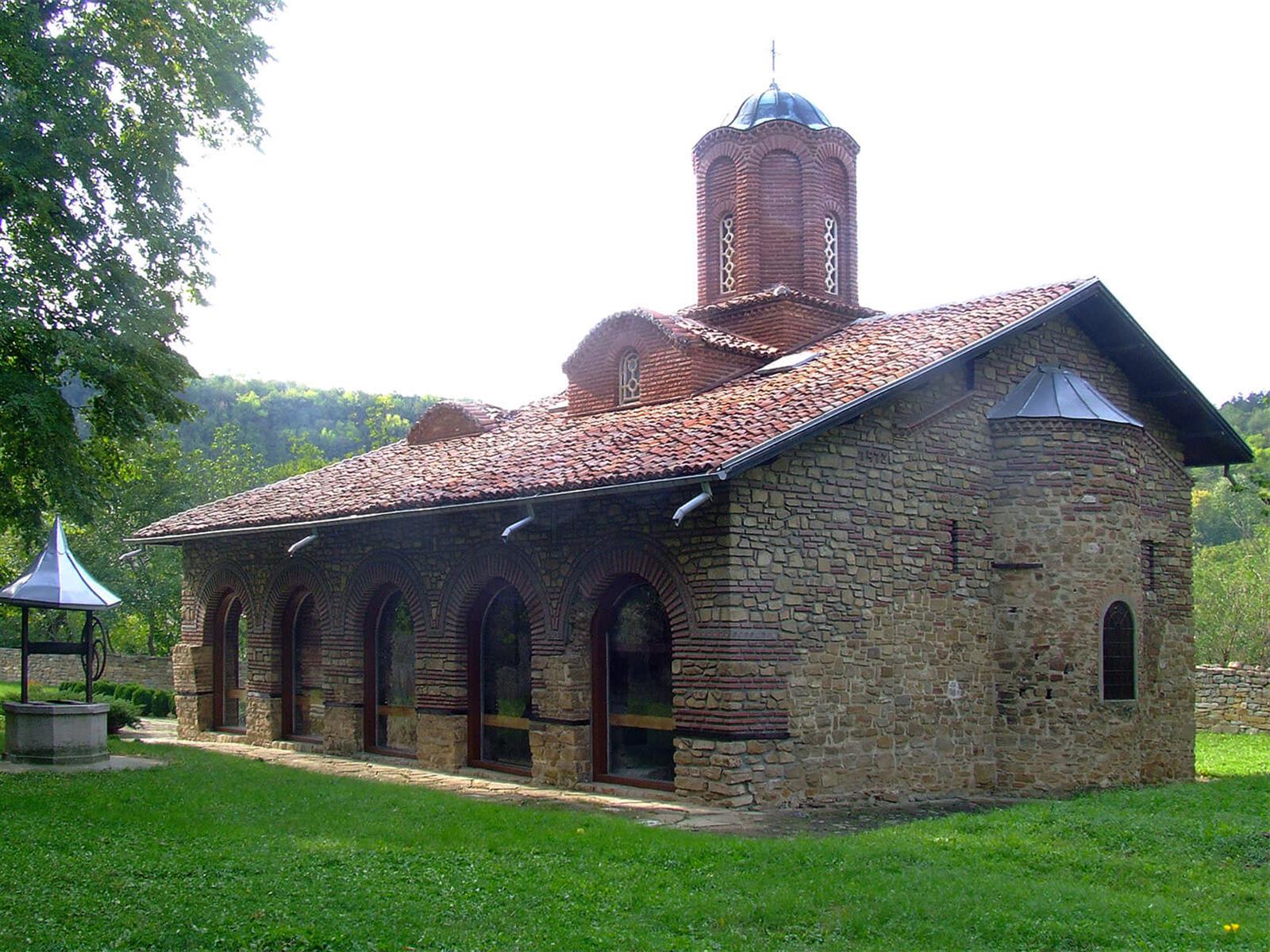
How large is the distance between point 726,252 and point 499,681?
7820 millimetres

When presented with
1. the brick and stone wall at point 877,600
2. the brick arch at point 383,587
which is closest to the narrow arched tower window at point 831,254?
the brick and stone wall at point 877,600

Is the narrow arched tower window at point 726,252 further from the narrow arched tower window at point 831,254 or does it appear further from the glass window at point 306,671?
the glass window at point 306,671

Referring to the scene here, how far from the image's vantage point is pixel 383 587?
54.9ft

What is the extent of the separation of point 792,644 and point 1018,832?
2897mm

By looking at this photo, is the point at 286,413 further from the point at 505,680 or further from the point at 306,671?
the point at 505,680

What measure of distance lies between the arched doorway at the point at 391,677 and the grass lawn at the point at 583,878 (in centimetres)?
471

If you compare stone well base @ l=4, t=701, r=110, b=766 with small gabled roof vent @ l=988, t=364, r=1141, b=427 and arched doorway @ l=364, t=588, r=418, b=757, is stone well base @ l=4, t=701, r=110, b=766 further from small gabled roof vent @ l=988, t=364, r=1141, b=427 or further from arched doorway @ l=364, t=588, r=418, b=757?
small gabled roof vent @ l=988, t=364, r=1141, b=427

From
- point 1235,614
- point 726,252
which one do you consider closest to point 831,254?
point 726,252

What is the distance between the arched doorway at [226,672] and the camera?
20281 millimetres

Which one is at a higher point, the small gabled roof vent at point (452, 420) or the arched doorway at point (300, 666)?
the small gabled roof vent at point (452, 420)

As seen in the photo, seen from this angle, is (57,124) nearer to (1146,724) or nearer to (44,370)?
(44,370)

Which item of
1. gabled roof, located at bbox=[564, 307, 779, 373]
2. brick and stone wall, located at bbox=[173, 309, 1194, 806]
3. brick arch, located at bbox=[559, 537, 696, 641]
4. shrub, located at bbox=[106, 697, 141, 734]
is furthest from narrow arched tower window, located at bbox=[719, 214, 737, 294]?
shrub, located at bbox=[106, 697, 141, 734]

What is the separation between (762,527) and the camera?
477 inches

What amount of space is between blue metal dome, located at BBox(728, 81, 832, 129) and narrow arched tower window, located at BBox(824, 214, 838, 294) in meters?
1.44
